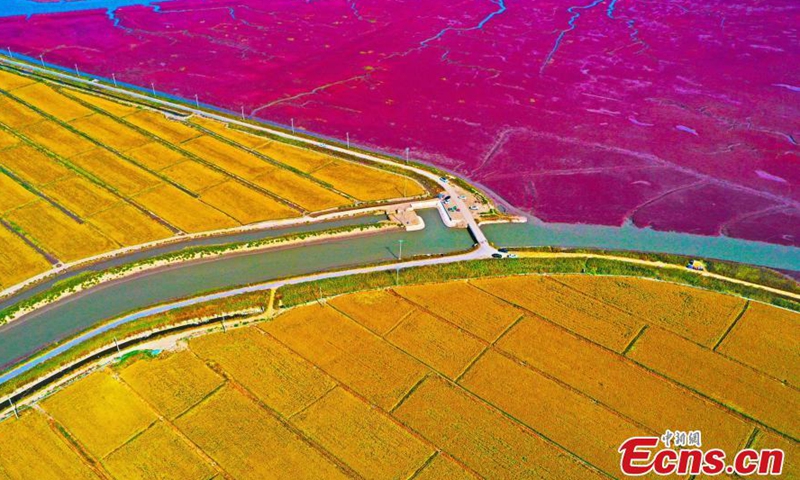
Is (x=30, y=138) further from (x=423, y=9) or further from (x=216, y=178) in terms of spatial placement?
(x=423, y=9)

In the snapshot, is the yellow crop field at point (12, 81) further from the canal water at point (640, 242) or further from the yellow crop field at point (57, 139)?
the canal water at point (640, 242)

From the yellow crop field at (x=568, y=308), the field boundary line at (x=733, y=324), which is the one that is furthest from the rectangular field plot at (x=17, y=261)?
the field boundary line at (x=733, y=324)

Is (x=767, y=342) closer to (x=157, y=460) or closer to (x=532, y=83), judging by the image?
(x=157, y=460)

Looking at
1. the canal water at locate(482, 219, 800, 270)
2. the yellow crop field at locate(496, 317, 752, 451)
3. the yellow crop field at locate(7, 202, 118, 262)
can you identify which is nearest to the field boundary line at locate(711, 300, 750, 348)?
the yellow crop field at locate(496, 317, 752, 451)

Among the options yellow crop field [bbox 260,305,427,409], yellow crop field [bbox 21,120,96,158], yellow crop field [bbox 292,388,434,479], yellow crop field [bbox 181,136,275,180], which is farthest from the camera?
yellow crop field [bbox 21,120,96,158]

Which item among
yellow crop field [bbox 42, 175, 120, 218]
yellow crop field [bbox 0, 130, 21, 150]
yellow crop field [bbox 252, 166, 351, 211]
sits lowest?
yellow crop field [bbox 252, 166, 351, 211]

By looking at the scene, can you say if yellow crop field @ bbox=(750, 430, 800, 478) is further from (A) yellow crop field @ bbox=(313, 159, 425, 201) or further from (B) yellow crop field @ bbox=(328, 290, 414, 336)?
(A) yellow crop field @ bbox=(313, 159, 425, 201)

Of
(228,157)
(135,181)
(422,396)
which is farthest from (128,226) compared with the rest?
(422,396)

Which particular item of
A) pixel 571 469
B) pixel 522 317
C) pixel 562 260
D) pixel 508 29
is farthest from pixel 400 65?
pixel 571 469
